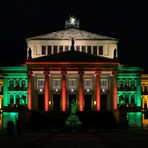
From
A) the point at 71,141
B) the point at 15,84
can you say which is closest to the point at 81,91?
the point at 15,84

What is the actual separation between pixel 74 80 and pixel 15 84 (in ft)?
40.4

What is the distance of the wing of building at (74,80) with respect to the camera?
108 meters

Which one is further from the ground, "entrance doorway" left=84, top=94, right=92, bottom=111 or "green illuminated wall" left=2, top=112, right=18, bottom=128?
"entrance doorway" left=84, top=94, right=92, bottom=111

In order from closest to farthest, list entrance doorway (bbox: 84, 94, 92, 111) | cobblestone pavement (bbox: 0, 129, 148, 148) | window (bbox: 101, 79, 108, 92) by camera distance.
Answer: cobblestone pavement (bbox: 0, 129, 148, 148) < entrance doorway (bbox: 84, 94, 92, 111) < window (bbox: 101, 79, 108, 92)

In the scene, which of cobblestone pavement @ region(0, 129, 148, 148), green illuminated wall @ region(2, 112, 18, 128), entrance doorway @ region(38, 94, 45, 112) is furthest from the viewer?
entrance doorway @ region(38, 94, 45, 112)

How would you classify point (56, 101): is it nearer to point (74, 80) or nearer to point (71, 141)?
point (74, 80)

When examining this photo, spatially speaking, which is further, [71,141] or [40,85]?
[40,85]

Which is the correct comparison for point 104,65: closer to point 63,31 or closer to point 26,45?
point 63,31

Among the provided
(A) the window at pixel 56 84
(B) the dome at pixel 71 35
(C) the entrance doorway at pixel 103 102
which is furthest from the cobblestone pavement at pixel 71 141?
(B) the dome at pixel 71 35

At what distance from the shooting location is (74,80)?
114938 millimetres

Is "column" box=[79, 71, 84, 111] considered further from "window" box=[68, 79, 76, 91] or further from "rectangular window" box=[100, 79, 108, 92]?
"rectangular window" box=[100, 79, 108, 92]

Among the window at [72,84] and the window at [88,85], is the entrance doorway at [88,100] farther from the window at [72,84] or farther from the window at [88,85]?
the window at [72,84]

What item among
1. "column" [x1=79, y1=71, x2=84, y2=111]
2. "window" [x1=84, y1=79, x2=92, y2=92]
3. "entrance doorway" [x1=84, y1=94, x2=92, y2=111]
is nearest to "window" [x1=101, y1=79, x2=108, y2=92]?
"window" [x1=84, y1=79, x2=92, y2=92]

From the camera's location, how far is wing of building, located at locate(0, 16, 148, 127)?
107875 mm
